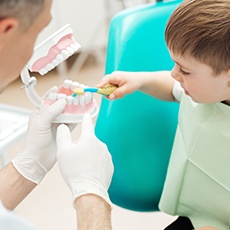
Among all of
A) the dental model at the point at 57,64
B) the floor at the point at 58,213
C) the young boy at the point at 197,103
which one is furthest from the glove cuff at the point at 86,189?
the floor at the point at 58,213

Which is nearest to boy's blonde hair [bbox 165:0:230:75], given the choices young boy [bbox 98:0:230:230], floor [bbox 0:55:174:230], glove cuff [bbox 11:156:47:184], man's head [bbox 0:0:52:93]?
young boy [bbox 98:0:230:230]

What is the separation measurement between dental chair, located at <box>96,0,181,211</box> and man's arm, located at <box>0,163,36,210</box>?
0.90ft

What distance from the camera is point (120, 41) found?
138 centimetres

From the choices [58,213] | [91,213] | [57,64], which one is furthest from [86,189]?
[58,213]

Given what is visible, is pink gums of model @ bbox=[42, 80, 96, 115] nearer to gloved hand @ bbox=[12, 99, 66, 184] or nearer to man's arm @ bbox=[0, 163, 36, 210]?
gloved hand @ bbox=[12, 99, 66, 184]

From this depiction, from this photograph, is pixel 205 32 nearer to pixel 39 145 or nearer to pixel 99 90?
pixel 99 90

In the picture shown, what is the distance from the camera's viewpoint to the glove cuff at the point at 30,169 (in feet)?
4.03

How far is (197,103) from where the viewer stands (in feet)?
4.03

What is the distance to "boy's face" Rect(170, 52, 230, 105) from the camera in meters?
1.11

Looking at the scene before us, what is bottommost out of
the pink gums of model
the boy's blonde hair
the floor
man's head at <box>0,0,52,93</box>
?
the floor

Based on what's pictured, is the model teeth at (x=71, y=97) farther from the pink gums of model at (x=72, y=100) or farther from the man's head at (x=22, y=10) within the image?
the man's head at (x=22, y=10)

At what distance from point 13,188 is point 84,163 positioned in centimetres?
23

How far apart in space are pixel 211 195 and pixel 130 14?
525mm

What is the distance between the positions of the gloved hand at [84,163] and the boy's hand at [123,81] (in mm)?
171
